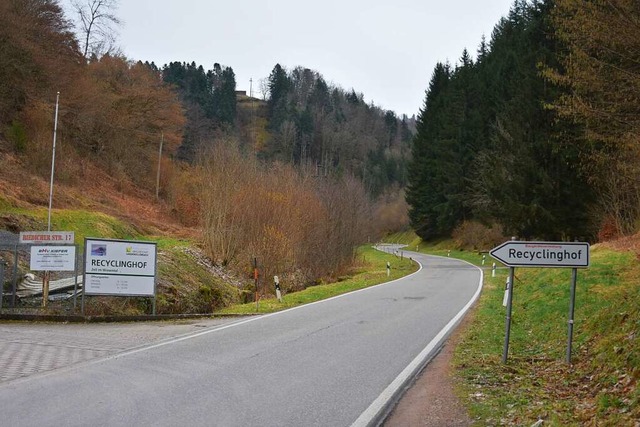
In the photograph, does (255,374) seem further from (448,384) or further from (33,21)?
(33,21)

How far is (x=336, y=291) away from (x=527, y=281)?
Result: 7160 mm

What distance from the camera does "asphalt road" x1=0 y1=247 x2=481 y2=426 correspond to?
6590mm

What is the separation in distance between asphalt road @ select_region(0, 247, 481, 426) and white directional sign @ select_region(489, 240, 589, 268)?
2.24 meters

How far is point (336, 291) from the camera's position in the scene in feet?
77.4

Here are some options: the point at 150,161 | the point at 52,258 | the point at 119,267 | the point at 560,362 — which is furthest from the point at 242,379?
the point at 150,161

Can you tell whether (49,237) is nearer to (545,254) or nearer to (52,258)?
(52,258)

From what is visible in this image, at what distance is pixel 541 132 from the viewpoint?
3497 centimetres

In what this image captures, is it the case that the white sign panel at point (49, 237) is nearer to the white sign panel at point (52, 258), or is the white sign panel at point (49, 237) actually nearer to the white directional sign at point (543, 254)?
the white sign panel at point (52, 258)

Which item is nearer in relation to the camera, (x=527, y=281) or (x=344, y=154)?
(x=527, y=281)

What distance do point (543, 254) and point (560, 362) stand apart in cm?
185

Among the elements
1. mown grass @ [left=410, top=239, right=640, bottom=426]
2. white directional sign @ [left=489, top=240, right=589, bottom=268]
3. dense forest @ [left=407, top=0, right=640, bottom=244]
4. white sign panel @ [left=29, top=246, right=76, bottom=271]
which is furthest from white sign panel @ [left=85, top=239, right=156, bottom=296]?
dense forest @ [left=407, top=0, right=640, bottom=244]

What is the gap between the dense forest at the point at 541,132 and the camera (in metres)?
12.8

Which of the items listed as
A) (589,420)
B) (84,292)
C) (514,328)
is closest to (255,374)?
(589,420)

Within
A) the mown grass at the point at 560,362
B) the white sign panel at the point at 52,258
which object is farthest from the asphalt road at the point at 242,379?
the white sign panel at the point at 52,258
